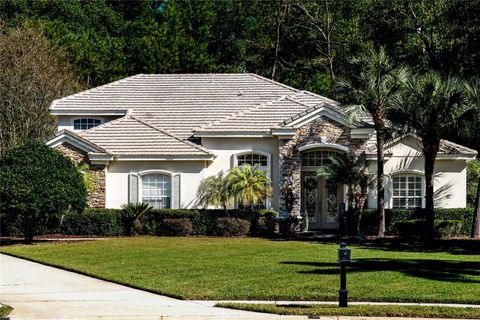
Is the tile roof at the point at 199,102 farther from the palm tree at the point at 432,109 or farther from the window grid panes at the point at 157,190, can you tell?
the palm tree at the point at 432,109

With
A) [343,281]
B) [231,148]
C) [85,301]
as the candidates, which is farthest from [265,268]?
[231,148]

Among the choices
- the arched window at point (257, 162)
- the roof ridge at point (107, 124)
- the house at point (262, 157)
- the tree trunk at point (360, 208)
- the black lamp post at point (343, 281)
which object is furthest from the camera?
the roof ridge at point (107, 124)

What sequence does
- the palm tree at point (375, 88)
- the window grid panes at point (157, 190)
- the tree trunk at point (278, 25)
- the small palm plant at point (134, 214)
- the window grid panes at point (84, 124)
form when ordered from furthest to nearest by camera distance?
the tree trunk at point (278, 25) → the window grid panes at point (84, 124) → the window grid panes at point (157, 190) → the small palm plant at point (134, 214) → the palm tree at point (375, 88)

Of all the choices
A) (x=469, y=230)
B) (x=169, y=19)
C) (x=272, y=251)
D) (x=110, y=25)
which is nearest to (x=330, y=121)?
(x=469, y=230)

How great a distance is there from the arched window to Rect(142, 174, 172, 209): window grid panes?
283cm

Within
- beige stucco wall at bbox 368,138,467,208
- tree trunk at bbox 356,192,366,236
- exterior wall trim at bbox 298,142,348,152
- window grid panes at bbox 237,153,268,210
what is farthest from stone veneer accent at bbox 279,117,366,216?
tree trunk at bbox 356,192,366,236

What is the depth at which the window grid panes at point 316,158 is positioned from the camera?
36656 mm

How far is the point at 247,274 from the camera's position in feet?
66.2

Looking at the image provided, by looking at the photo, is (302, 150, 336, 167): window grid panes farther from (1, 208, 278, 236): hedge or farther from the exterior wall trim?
(1, 208, 278, 236): hedge

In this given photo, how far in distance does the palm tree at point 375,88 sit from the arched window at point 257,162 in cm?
527

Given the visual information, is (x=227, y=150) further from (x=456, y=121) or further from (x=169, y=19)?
(x=169, y=19)

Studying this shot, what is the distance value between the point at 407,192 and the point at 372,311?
73.6 feet

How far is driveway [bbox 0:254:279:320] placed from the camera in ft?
47.7

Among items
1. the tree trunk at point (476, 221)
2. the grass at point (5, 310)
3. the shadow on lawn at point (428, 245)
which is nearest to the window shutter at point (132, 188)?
the shadow on lawn at point (428, 245)
